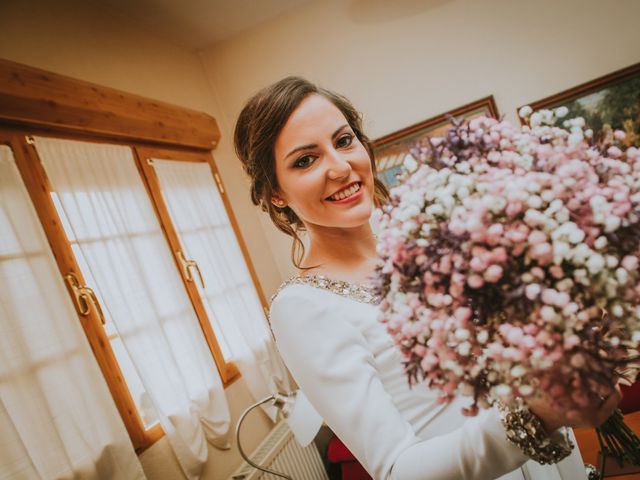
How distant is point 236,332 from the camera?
11.8 ft

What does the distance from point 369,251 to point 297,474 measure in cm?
274

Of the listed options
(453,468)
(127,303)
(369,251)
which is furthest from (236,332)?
(453,468)

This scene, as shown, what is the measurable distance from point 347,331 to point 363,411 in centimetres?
19

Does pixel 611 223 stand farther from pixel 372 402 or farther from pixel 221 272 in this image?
pixel 221 272

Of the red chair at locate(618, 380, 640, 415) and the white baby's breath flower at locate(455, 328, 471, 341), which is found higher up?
the white baby's breath flower at locate(455, 328, 471, 341)

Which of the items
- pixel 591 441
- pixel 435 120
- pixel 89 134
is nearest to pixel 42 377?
pixel 89 134

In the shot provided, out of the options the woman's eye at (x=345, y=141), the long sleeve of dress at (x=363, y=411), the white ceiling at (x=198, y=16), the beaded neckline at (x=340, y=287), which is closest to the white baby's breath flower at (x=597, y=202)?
the long sleeve of dress at (x=363, y=411)

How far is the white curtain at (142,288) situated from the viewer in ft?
8.20

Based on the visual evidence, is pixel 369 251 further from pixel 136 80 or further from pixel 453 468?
pixel 136 80

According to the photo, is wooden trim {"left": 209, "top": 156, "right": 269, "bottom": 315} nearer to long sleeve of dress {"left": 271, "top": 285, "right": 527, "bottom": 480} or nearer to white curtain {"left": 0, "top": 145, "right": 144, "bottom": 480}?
white curtain {"left": 0, "top": 145, "right": 144, "bottom": 480}

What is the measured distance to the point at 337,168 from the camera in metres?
1.05

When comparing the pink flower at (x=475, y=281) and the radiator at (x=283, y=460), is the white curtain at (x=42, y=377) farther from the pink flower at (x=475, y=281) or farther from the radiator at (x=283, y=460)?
the pink flower at (x=475, y=281)

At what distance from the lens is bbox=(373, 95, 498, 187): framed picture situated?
386 centimetres

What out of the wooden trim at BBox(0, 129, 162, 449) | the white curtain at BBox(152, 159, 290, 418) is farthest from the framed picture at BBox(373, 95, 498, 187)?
the wooden trim at BBox(0, 129, 162, 449)
